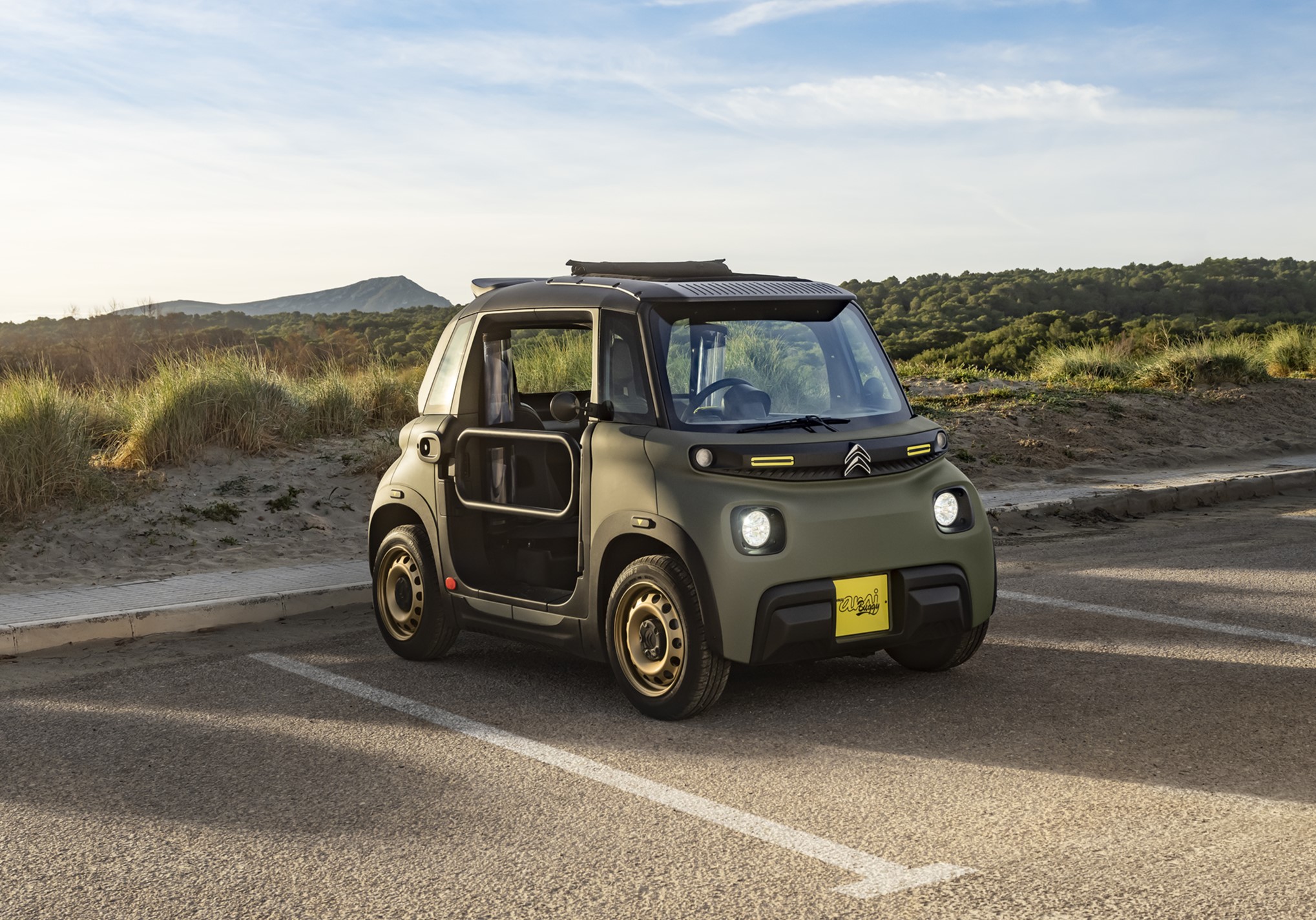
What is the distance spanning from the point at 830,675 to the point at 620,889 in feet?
9.22

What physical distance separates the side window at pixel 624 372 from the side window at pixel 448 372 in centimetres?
110

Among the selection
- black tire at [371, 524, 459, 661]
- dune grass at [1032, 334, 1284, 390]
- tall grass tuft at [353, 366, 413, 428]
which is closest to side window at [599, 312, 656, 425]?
black tire at [371, 524, 459, 661]

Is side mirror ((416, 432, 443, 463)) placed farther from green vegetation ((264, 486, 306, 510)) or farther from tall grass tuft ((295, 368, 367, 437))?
tall grass tuft ((295, 368, 367, 437))

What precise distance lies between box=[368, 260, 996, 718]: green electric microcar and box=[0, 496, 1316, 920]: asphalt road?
0.38 metres

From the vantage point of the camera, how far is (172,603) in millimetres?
8453

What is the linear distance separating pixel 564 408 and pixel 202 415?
7585 mm

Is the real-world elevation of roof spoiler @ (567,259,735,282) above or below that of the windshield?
above

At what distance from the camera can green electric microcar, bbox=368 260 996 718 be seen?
5555 millimetres

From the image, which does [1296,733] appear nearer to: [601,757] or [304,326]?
[601,757]

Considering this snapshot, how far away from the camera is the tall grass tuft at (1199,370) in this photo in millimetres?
22016

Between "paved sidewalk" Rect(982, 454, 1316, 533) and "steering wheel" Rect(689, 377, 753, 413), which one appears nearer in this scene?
"steering wheel" Rect(689, 377, 753, 413)

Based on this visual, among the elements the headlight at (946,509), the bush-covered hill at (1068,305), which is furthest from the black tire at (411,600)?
the bush-covered hill at (1068,305)

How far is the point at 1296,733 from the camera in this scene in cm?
541

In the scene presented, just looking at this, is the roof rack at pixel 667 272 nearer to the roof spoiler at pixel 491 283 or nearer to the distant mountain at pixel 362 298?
the roof spoiler at pixel 491 283
